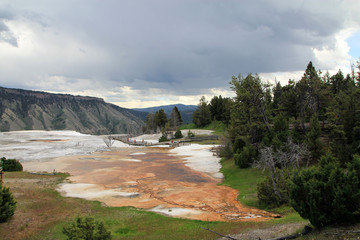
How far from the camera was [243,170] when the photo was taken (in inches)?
1347

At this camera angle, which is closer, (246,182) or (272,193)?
(272,193)

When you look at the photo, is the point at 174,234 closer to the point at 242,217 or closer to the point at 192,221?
the point at 192,221

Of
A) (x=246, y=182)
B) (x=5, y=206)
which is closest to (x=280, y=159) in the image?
(x=246, y=182)

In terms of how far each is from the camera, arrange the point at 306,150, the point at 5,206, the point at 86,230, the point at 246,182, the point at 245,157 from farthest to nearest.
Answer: the point at 245,157 < the point at 246,182 < the point at 306,150 < the point at 5,206 < the point at 86,230

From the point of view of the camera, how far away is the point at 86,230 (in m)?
9.85

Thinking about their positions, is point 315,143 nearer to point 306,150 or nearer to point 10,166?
point 306,150

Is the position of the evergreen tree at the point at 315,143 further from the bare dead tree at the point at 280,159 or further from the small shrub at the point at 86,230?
the small shrub at the point at 86,230

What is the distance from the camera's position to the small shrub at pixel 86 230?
959 centimetres

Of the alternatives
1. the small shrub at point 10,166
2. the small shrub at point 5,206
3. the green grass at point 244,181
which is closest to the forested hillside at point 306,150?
the green grass at point 244,181

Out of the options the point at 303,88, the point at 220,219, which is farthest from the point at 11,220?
the point at 303,88

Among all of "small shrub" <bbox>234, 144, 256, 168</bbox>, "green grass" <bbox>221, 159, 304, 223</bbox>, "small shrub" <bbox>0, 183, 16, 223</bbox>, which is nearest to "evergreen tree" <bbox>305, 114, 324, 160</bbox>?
"green grass" <bbox>221, 159, 304, 223</bbox>

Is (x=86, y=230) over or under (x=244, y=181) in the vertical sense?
over

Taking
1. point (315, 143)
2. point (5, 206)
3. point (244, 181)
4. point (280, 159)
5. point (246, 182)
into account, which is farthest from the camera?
point (244, 181)

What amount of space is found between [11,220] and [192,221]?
12.0m
